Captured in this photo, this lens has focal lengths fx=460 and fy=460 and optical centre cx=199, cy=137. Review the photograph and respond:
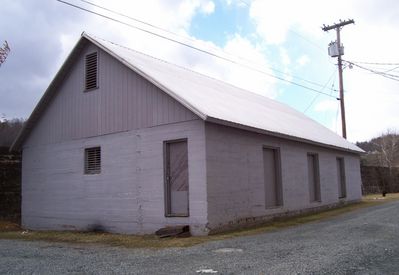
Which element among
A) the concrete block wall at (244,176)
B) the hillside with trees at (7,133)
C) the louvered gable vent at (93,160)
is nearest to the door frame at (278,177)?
the concrete block wall at (244,176)

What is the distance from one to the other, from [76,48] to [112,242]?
25.7 ft

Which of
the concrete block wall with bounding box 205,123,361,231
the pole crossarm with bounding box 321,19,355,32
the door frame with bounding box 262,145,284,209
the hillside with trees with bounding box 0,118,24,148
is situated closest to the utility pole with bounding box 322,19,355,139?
the pole crossarm with bounding box 321,19,355,32

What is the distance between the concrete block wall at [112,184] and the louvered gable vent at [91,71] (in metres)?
2.05

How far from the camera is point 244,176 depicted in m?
14.7

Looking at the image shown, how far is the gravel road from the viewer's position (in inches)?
301

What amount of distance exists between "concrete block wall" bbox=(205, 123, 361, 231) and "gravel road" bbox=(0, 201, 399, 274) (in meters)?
1.81

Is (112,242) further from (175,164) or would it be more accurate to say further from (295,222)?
(295,222)

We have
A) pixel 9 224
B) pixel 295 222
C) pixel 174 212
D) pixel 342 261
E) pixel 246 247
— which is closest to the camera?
pixel 342 261

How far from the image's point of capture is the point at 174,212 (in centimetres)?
1378

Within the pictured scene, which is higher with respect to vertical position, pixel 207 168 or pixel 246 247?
pixel 207 168

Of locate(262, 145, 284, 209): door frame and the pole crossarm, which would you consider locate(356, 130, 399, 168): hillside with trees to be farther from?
locate(262, 145, 284, 209): door frame

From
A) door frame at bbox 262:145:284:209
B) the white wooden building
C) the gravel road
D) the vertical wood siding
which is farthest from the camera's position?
door frame at bbox 262:145:284:209

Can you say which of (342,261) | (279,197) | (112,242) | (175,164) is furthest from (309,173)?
(342,261)

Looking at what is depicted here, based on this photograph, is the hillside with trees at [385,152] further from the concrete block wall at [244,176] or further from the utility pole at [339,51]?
the concrete block wall at [244,176]
